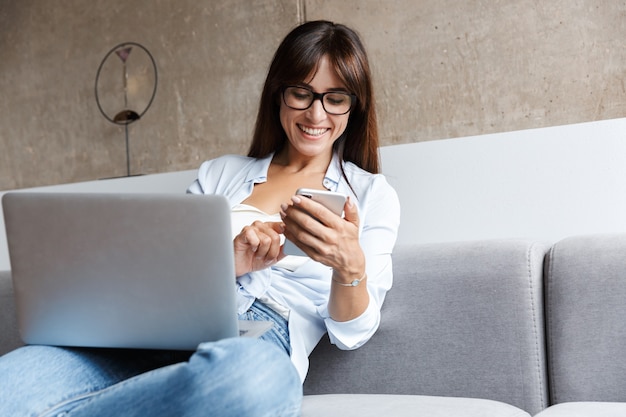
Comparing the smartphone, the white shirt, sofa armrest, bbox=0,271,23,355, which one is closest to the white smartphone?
the smartphone

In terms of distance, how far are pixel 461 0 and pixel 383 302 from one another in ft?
3.83

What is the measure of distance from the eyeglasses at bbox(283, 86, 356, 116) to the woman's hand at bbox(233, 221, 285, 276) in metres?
0.45

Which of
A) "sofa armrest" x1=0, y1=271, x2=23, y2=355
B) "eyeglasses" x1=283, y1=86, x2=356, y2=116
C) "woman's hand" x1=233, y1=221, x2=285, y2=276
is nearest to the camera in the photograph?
"woman's hand" x1=233, y1=221, x2=285, y2=276

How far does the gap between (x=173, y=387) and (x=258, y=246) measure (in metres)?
0.51

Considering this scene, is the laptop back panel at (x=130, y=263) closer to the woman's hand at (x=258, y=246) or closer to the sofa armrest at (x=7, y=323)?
the woman's hand at (x=258, y=246)

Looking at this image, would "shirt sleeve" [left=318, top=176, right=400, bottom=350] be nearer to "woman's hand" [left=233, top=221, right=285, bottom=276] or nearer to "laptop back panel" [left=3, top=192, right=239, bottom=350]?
"woman's hand" [left=233, top=221, right=285, bottom=276]

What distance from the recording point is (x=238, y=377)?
1038mm

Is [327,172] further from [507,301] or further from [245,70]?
[245,70]

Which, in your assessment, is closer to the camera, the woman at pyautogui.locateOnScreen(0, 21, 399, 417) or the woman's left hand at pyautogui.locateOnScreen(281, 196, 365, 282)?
the woman at pyautogui.locateOnScreen(0, 21, 399, 417)

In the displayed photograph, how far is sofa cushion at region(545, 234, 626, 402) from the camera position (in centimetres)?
152

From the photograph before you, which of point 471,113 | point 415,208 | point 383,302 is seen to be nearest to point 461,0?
point 471,113

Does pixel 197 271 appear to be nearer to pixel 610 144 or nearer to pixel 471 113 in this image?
pixel 610 144

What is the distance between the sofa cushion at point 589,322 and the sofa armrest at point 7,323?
5.17ft

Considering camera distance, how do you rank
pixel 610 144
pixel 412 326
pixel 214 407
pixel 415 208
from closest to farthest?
1. pixel 214 407
2. pixel 412 326
3. pixel 610 144
4. pixel 415 208
